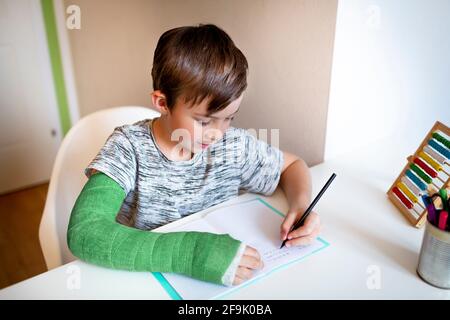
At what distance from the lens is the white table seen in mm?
577

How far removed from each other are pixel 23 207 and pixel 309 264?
1745 mm

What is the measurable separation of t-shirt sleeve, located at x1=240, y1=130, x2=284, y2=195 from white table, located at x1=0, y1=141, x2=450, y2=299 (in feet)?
0.21

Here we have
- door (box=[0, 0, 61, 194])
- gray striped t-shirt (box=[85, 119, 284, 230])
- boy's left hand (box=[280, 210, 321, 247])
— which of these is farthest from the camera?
door (box=[0, 0, 61, 194])

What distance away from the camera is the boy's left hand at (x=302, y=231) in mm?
671

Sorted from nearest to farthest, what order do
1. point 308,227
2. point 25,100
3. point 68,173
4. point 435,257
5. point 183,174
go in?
point 435,257 → point 308,227 → point 183,174 → point 68,173 → point 25,100

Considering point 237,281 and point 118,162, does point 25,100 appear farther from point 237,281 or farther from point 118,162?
point 237,281

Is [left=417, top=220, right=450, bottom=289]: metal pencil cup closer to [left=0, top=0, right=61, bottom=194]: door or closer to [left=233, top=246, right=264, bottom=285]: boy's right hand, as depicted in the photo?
[left=233, top=246, right=264, bottom=285]: boy's right hand

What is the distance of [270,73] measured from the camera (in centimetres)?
103

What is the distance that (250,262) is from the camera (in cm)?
60

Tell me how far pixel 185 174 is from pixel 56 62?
58.0 inches

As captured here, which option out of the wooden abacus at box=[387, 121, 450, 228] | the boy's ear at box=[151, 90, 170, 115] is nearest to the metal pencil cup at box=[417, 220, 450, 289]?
the wooden abacus at box=[387, 121, 450, 228]

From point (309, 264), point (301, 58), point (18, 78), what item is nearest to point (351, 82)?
point (301, 58)

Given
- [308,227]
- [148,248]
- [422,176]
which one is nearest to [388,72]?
[422,176]
